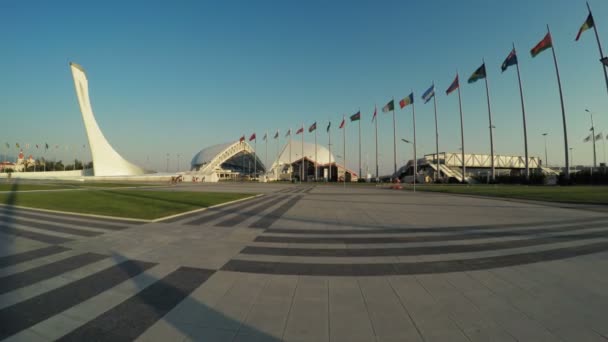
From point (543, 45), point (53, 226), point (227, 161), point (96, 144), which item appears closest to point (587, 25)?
point (543, 45)

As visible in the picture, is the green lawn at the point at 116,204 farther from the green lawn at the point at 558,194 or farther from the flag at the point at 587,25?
the flag at the point at 587,25

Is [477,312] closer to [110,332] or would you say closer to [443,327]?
[443,327]

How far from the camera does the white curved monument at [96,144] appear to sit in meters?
51.2

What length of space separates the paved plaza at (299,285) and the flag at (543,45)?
100 ft

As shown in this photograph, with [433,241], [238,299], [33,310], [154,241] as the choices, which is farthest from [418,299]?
[154,241]

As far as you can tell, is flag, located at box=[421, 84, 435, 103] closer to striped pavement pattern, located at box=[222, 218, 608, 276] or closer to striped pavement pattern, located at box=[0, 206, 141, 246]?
striped pavement pattern, located at box=[222, 218, 608, 276]

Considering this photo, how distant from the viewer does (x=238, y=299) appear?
3.71 metres

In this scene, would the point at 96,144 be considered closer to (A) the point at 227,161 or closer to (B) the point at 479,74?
(A) the point at 227,161

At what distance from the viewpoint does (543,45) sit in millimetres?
27719

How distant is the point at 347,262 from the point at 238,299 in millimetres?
2577

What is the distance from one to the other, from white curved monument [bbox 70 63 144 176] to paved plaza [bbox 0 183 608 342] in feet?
189

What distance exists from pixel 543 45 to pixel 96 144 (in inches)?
3023

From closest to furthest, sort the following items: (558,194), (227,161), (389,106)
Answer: (558,194)
(389,106)
(227,161)

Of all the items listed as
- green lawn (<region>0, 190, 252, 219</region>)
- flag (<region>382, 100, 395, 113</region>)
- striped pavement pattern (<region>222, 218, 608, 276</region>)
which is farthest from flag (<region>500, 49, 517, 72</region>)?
green lawn (<region>0, 190, 252, 219</region>)
